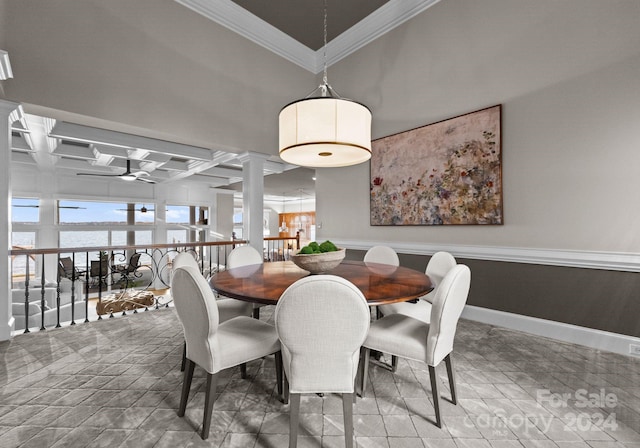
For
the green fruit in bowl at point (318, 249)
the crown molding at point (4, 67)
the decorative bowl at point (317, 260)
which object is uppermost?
the crown molding at point (4, 67)

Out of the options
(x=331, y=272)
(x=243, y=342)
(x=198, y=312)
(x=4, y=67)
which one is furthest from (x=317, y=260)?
(x=4, y=67)

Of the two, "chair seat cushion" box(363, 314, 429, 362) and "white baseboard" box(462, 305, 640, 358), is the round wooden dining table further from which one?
"white baseboard" box(462, 305, 640, 358)

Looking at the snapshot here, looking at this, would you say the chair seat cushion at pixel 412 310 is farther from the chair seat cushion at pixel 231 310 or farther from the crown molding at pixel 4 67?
the crown molding at pixel 4 67

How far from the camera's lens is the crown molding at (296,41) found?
11.2 feet

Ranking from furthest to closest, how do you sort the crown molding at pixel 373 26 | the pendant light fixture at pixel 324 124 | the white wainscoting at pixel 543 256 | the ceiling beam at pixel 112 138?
the ceiling beam at pixel 112 138
the crown molding at pixel 373 26
the white wainscoting at pixel 543 256
the pendant light fixture at pixel 324 124

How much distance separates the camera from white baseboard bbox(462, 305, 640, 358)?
2213mm

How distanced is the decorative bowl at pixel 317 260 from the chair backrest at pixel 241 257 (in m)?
1.06

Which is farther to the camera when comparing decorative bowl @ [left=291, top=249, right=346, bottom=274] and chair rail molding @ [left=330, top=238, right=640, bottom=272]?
chair rail molding @ [left=330, top=238, right=640, bottom=272]

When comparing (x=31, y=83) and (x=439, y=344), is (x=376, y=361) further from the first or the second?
(x=31, y=83)

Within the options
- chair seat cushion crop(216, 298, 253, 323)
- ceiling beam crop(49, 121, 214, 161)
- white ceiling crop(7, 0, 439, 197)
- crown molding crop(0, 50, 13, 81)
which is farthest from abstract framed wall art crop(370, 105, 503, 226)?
crown molding crop(0, 50, 13, 81)

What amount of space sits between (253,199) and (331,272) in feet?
7.85

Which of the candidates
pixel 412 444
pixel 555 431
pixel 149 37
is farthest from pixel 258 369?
pixel 149 37

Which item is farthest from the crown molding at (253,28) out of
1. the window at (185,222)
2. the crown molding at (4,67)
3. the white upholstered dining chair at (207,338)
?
the window at (185,222)

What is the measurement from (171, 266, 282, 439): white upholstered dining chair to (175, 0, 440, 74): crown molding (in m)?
3.58
